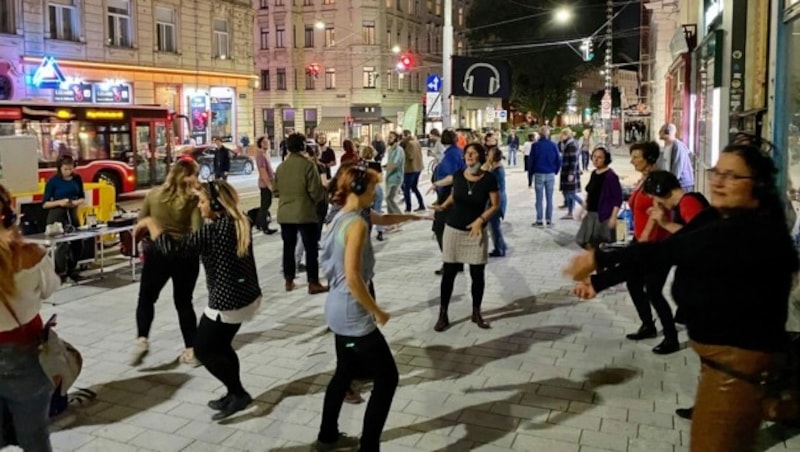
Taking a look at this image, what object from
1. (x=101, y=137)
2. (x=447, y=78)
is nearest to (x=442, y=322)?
(x=447, y=78)

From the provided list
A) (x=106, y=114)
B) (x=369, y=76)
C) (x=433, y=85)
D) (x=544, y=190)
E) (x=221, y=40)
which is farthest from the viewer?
(x=369, y=76)

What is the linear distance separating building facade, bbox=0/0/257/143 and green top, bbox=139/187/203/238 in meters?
20.2

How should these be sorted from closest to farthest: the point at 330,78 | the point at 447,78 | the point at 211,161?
the point at 447,78, the point at 211,161, the point at 330,78

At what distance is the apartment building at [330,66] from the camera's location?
55.2m

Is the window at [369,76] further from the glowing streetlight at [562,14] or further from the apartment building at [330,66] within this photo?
the glowing streetlight at [562,14]

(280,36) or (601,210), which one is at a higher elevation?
(280,36)

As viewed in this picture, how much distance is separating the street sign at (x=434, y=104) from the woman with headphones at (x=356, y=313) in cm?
1297

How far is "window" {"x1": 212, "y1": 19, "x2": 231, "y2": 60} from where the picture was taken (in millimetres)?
35031

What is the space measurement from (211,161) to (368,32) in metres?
31.1

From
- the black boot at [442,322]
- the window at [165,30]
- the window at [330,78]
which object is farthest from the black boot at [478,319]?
the window at [330,78]

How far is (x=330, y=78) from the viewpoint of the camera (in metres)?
56.1

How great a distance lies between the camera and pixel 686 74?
16.1m

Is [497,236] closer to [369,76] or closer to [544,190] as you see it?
[544,190]

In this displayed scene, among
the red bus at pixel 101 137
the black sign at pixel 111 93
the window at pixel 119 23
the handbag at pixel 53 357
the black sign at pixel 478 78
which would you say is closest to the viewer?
the handbag at pixel 53 357
